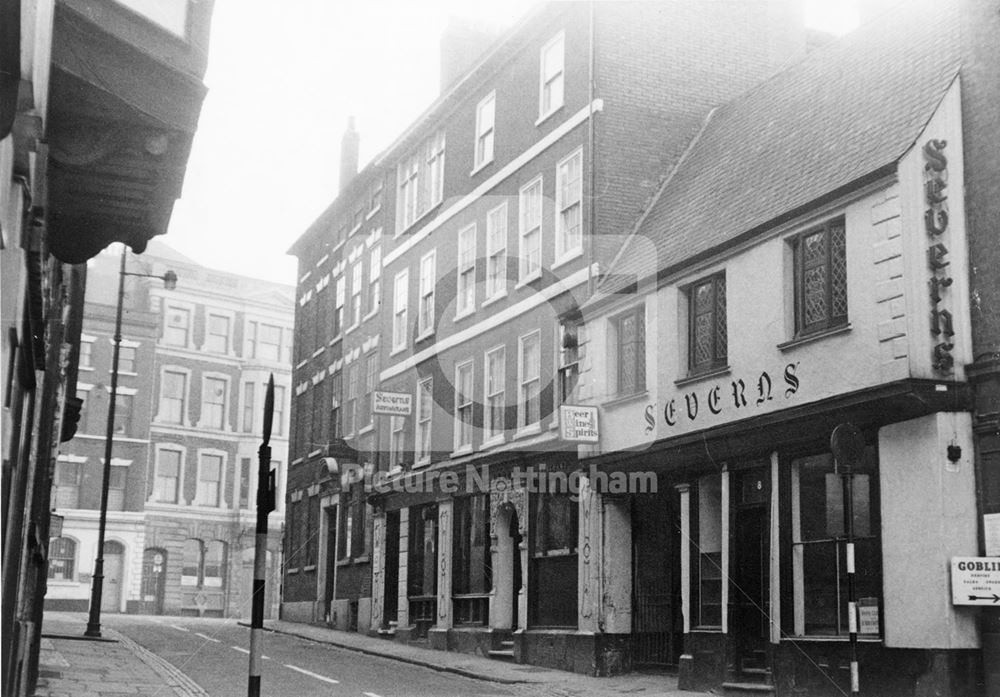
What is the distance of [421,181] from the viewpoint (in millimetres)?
32000

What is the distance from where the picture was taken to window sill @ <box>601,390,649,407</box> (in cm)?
1976

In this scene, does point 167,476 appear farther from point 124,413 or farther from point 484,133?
point 484,133

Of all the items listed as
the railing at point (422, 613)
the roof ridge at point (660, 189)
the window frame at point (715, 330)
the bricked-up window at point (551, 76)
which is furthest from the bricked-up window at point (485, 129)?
the railing at point (422, 613)

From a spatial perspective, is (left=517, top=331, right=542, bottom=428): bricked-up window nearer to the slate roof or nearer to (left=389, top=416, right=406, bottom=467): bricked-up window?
the slate roof

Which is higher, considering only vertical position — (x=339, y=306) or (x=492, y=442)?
(x=339, y=306)

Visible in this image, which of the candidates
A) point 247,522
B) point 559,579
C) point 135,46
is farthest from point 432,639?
point 247,522

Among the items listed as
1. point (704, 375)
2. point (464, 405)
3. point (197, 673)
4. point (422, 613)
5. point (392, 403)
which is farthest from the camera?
point (392, 403)

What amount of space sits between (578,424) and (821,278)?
5.92m

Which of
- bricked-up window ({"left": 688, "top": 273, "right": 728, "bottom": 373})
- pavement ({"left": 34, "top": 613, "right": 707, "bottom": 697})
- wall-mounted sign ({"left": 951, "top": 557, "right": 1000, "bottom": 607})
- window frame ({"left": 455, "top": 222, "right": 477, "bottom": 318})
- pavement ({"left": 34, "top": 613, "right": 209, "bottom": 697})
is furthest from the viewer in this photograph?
window frame ({"left": 455, "top": 222, "right": 477, "bottom": 318})

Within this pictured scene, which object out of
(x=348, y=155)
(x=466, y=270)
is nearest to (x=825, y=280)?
(x=466, y=270)

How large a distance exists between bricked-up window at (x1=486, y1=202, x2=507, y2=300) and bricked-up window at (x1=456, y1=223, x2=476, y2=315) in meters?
0.83

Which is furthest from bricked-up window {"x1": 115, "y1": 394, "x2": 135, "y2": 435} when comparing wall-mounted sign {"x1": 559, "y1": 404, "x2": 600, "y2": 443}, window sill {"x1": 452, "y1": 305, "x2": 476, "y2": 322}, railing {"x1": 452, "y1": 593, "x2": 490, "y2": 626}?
wall-mounted sign {"x1": 559, "y1": 404, "x2": 600, "y2": 443}

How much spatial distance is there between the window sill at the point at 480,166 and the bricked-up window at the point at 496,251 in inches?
45.8

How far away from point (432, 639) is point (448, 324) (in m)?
7.27
